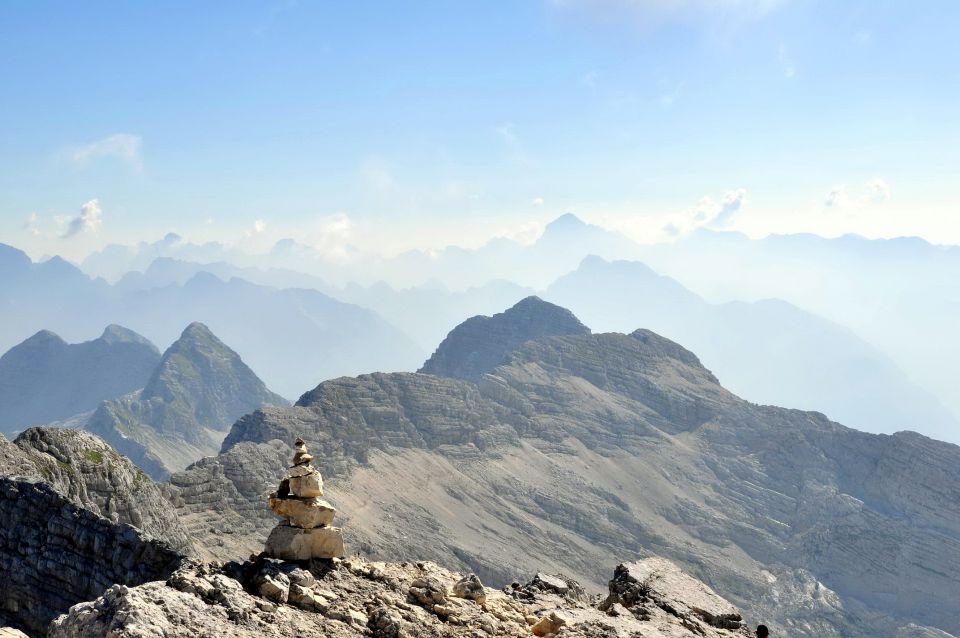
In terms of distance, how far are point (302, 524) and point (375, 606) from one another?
3165 mm

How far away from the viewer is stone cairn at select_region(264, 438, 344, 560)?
2473 centimetres

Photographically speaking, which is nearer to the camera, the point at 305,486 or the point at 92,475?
the point at 305,486

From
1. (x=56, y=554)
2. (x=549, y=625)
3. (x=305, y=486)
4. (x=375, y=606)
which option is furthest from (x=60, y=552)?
(x=549, y=625)

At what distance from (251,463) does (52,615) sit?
411 ft

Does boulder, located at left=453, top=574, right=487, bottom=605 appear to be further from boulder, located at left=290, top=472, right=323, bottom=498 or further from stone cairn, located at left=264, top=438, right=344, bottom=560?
boulder, located at left=290, top=472, right=323, bottom=498

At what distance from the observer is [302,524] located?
25.0 metres

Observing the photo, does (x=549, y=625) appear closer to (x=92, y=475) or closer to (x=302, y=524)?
(x=302, y=524)

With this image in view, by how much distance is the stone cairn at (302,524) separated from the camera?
81.1ft

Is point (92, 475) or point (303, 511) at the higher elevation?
point (92, 475)

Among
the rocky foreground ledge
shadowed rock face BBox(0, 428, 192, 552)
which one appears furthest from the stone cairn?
shadowed rock face BBox(0, 428, 192, 552)

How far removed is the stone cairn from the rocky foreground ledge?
1.36 ft

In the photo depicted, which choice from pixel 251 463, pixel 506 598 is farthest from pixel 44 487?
pixel 251 463

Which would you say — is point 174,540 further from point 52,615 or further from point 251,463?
point 251,463

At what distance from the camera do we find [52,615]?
56062 millimetres
